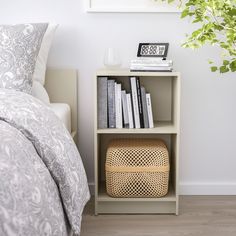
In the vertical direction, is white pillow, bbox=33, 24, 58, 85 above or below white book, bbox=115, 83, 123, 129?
above

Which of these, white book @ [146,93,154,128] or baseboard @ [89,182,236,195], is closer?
white book @ [146,93,154,128]

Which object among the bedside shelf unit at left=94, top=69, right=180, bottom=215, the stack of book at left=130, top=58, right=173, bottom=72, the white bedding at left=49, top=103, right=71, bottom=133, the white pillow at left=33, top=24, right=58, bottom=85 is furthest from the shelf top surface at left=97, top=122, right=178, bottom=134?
the white pillow at left=33, top=24, right=58, bottom=85

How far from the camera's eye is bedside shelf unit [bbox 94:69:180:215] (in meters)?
2.40

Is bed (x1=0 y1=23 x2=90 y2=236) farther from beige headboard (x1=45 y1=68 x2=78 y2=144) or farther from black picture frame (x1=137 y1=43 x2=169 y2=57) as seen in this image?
black picture frame (x1=137 y1=43 x2=169 y2=57)

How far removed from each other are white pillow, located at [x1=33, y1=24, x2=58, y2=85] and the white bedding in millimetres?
149

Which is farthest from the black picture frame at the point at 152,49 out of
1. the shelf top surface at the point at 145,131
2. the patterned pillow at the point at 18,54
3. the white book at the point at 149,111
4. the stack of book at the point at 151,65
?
the patterned pillow at the point at 18,54

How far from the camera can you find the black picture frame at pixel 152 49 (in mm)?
2521

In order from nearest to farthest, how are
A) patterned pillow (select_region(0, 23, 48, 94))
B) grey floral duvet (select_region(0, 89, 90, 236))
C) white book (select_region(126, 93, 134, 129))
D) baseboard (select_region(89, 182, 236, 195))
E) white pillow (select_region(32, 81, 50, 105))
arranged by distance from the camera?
grey floral duvet (select_region(0, 89, 90, 236)), patterned pillow (select_region(0, 23, 48, 94)), white pillow (select_region(32, 81, 50, 105)), white book (select_region(126, 93, 134, 129)), baseboard (select_region(89, 182, 236, 195))

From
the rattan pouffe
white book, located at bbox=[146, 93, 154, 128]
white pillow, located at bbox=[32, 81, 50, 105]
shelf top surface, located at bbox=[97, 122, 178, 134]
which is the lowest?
the rattan pouffe

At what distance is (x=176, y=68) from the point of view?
2.70m

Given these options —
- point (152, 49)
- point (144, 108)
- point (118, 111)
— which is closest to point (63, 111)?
point (118, 111)

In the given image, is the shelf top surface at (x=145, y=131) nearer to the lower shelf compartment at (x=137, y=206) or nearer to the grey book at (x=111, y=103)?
the grey book at (x=111, y=103)

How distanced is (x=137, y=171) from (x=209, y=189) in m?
0.59

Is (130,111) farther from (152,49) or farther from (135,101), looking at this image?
(152,49)
